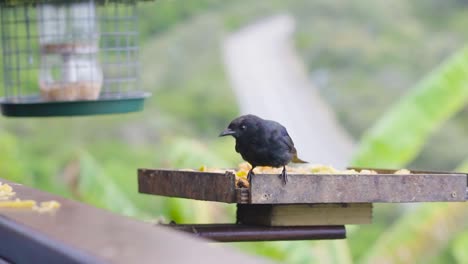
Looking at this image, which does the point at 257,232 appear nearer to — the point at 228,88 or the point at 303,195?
the point at 303,195

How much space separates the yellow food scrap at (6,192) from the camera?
254 centimetres

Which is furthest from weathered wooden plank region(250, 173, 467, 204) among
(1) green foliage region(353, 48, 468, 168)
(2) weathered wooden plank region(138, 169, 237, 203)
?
(1) green foliage region(353, 48, 468, 168)

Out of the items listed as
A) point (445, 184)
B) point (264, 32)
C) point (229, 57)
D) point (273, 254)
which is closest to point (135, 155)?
point (229, 57)

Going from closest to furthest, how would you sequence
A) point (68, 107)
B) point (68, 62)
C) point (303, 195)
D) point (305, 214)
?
1. point (303, 195)
2. point (305, 214)
3. point (68, 107)
4. point (68, 62)

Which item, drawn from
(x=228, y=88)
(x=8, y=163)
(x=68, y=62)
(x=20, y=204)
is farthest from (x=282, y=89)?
(x=20, y=204)

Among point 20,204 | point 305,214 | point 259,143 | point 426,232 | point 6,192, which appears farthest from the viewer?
point 426,232

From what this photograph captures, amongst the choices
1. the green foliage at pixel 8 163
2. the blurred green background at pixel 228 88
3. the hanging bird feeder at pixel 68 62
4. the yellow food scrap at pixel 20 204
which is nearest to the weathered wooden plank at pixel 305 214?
the yellow food scrap at pixel 20 204

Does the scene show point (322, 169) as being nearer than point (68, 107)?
Yes

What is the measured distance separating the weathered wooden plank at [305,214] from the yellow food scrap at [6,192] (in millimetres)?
1213

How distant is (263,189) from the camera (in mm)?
3330

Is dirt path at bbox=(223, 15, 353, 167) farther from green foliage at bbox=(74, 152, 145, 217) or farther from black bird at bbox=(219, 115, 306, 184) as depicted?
black bird at bbox=(219, 115, 306, 184)

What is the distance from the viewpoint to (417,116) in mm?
7066

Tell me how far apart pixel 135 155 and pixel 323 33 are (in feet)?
A: 11.4

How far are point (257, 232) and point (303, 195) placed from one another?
0.92ft
